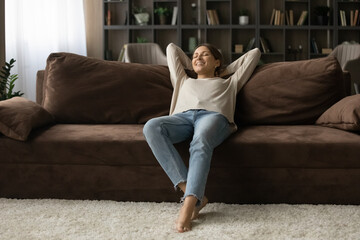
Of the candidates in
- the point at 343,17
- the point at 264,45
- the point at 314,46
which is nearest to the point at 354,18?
the point at 343,17

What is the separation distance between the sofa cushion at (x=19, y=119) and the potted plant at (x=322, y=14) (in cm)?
509

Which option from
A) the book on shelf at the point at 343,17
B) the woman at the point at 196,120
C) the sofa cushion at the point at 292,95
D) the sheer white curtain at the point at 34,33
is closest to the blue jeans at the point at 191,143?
the woman at the point at 196,120

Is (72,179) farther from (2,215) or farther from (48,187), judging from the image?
(2,215)

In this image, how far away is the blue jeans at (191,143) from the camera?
6.18 feet

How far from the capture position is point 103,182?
2.21m

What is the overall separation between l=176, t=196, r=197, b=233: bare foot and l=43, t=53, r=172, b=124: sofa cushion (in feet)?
3.10

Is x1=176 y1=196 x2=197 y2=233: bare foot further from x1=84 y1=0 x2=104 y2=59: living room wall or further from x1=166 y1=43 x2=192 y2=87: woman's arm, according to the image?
x1=84 y1=0 x2=104 y2=59: living room wall

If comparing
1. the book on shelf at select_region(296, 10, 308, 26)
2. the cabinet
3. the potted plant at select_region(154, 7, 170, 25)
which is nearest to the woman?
the potted plant at select_region(154, 7, 170, 25)

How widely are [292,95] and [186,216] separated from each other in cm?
119

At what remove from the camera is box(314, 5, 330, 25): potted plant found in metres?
6.38

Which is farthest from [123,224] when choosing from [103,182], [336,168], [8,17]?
[8,17]

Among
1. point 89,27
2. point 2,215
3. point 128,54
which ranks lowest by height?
point 2,215

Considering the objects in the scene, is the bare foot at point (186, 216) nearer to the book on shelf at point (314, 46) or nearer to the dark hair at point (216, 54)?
the dark hair at point (216, 54)

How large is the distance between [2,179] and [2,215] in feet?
1.07
